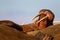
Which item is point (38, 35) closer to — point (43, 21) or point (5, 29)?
point (5, 29)

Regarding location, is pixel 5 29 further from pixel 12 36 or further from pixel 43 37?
pixel 43 37

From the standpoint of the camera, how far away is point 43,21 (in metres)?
3.04

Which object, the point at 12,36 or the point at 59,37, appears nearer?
the point at 12,36

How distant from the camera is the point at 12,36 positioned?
1.69m

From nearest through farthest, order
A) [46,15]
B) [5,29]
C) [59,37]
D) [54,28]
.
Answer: [5,29] → [59,37] → [54,28] → [46,15]

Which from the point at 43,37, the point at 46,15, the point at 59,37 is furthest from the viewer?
the point at 46,15

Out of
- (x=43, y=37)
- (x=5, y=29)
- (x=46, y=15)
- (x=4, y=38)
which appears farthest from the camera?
(x=46, y=15)

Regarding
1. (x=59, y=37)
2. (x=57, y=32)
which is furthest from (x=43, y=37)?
(x=57, y=32)

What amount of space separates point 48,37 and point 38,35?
0.08m

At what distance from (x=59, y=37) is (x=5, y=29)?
21.5 inches

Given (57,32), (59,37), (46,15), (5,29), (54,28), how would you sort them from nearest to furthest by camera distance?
(5,29)
(59,37)
(57,32)
(54,28)
(46,15)

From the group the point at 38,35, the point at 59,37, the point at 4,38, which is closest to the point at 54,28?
the point at 59,37

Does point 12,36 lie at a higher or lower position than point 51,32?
higher

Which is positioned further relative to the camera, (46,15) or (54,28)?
(46,15)
